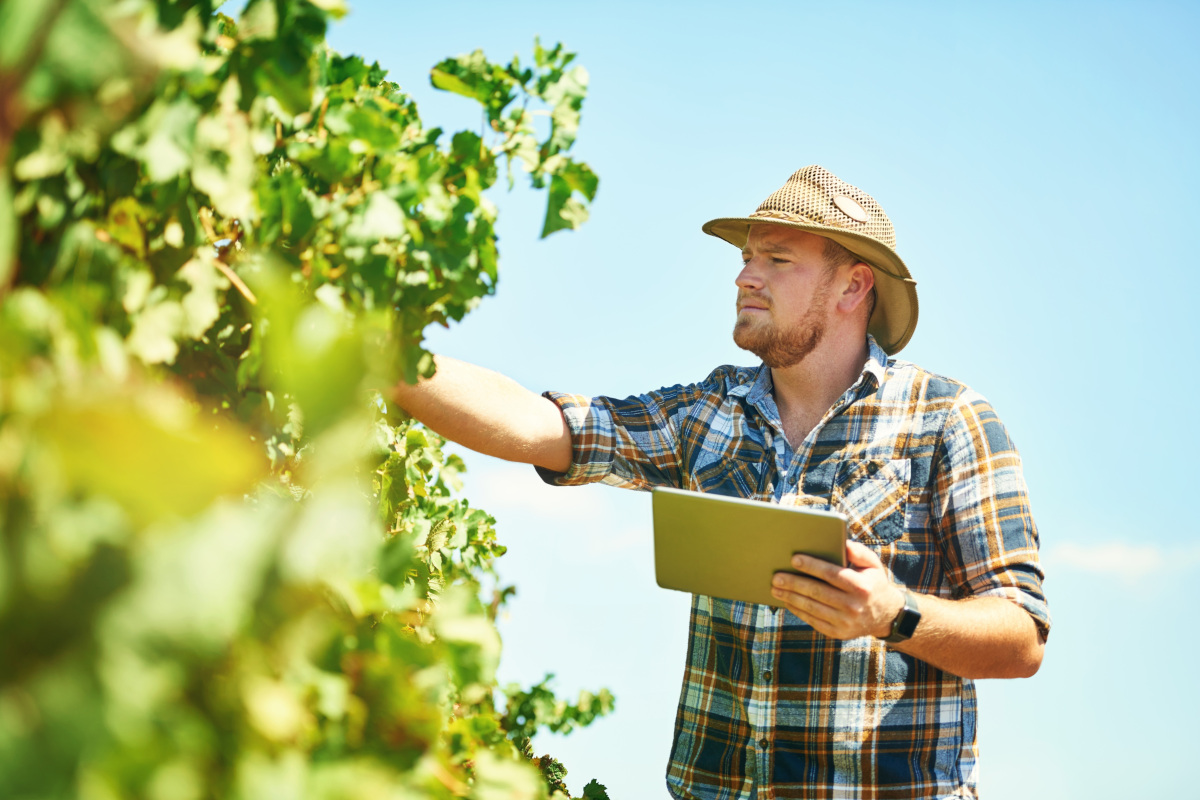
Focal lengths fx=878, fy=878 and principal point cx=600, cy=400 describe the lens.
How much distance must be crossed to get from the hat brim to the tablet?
1473mm

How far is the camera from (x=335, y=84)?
133 centimetres

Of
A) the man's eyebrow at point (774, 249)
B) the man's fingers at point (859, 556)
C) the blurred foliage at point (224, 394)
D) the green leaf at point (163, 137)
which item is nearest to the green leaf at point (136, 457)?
the blurred foliage at point (224, 394)

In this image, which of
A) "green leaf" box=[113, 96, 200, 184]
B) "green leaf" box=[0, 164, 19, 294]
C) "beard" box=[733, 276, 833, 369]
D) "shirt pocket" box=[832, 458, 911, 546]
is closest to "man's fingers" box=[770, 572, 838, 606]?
"shirt pocket" box=[832, 458, 911, 546]

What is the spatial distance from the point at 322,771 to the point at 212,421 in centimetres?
73

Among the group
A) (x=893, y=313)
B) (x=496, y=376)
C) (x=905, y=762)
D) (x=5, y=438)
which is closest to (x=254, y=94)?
(x=5, y=438)

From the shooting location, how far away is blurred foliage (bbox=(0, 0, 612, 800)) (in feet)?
1.63

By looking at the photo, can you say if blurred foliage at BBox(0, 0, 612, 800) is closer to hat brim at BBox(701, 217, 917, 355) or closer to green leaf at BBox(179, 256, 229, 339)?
green leaf at BBox(179, 256, 229, 339)

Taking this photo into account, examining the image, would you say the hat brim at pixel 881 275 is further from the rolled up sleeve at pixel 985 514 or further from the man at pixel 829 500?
the rolled up sleeve at pixel 985 514

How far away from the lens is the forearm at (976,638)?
97.9 inches

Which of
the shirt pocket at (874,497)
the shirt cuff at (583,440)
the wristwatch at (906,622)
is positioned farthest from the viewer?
the shirt cuff at (583,440)

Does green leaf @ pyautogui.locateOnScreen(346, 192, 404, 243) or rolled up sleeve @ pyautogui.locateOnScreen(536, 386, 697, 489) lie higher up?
rolled up sleeve @ pyautogui.locateOnScreen(536, 386, 697, 489)

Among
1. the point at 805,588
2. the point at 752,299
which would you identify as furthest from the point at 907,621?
the point at 752,299

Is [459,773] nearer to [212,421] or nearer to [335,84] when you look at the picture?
[212,421]

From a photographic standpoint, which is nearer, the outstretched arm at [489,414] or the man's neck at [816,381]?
the outstretched arm at [489,414]
